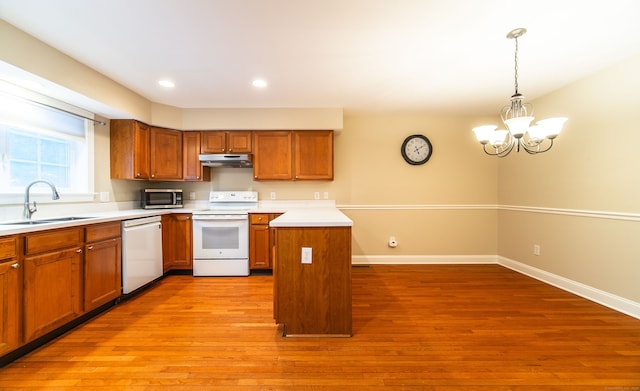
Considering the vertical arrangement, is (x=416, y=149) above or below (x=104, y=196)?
above

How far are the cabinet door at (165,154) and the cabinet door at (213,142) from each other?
0.36 m

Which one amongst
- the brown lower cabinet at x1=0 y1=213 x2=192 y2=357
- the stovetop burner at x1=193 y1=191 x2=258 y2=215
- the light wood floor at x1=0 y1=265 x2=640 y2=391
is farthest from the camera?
the stovetop burner at x1=193 y1=191 x2=258 y2=215

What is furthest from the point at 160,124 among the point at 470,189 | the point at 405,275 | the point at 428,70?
the point at 470,189

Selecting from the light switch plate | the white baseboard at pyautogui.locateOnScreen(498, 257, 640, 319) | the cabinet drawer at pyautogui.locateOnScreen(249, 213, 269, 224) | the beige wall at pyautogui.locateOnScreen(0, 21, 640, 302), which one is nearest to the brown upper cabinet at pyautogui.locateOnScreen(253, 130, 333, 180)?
the beige wall at pyautogui.locateOnScreen(0, 21, 640, 302)

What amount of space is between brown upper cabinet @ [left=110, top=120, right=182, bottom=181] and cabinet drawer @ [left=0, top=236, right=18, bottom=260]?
165 cm

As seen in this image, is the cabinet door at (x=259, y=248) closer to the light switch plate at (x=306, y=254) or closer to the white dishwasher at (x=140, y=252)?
the white dishwasher at (x=140, y=252)

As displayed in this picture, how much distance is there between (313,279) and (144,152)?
3008 millimetres

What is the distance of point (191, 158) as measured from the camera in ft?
12.1

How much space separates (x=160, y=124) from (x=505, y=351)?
14.9 ft

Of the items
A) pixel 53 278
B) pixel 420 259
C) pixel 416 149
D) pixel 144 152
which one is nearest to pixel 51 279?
pixel 53 278

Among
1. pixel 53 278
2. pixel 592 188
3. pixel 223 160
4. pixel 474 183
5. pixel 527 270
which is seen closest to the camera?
pixel 53 278

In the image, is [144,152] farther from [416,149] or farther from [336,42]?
[416,149]

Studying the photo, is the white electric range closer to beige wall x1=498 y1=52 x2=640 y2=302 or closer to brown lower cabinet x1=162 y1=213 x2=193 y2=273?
brown lower cabinet x1=162 y1=213 x2=193 y2=273

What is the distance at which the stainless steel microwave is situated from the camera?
348 centimetres
